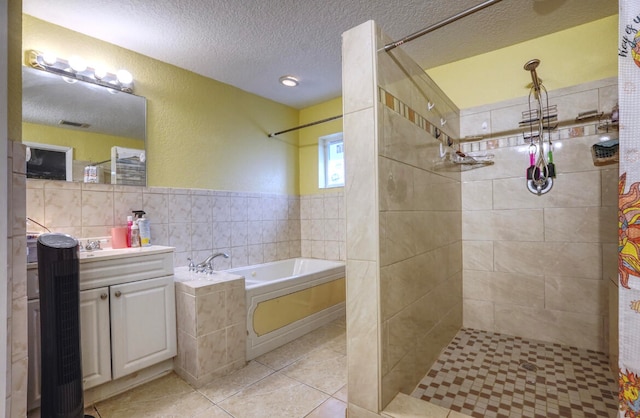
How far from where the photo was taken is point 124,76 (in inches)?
88.8

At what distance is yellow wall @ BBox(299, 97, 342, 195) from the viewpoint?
3586 mm

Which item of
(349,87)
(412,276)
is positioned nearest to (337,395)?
(412,276)

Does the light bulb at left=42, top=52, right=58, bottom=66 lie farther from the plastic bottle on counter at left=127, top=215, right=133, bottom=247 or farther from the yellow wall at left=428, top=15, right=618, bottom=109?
the yellow wall at left=428, top=15, right=618, bottom=109

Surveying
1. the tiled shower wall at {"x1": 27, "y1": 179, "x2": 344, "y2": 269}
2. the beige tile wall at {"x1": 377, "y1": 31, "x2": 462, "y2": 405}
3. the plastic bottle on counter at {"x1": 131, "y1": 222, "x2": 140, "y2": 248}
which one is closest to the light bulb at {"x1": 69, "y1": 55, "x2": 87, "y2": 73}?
the tiled shower wall at {"x1": 27, "y1": 179, "x2": 344, "y2": 269}

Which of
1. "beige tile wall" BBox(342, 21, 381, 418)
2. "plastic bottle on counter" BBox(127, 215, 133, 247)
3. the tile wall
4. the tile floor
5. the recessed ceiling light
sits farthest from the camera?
the recessed ceiling light

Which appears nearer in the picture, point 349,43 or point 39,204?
point 349,43

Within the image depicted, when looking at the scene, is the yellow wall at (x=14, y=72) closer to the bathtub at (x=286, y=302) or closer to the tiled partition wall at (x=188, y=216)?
the tiled partition wall at (x=188, y=216)

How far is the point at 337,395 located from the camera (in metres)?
1.76

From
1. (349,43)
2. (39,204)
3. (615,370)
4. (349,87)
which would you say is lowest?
(615,370)

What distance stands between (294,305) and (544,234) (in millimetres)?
2131

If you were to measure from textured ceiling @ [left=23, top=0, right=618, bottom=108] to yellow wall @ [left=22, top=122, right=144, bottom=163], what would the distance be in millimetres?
748

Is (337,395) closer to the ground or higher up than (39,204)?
closer to the ground

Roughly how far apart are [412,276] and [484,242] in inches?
48.7

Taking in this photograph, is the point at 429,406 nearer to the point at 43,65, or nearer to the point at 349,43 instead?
the point at 349,43
